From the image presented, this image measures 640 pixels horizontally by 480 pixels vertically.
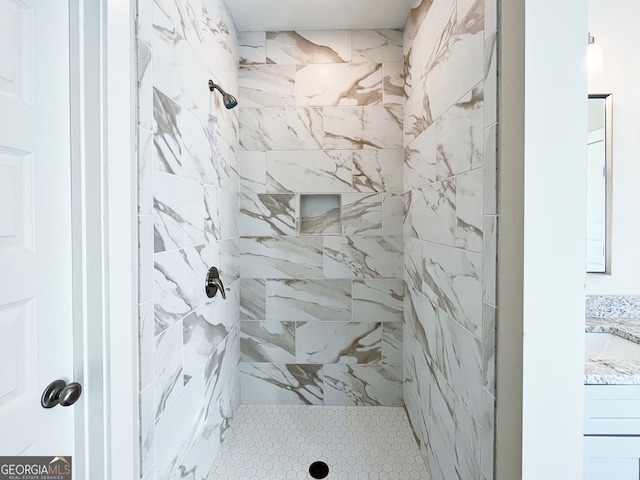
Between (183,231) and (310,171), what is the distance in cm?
103

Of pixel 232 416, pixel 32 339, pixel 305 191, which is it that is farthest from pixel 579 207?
pixel 232 416

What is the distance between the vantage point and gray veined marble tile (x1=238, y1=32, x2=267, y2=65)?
2.09m

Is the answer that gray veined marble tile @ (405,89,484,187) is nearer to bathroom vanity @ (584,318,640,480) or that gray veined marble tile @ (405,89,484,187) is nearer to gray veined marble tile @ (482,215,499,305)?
gray veined marble tile @ (482,215,499,305)

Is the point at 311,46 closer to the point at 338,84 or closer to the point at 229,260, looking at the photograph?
the point at 338,84

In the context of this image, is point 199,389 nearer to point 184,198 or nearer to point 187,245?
point 187,245

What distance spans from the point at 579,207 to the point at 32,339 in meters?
1.33

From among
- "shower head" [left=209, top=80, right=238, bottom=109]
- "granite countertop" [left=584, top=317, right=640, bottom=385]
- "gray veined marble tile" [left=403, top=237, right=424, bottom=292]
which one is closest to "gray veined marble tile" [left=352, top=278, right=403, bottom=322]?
"gray veined marble tile" [left=403, top=237, right=424, bottom=292]

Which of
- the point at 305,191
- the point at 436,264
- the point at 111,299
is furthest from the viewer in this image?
the point at 305,191

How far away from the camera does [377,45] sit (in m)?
2.08

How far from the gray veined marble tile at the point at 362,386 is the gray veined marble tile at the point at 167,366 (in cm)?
113

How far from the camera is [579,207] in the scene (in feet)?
2.68

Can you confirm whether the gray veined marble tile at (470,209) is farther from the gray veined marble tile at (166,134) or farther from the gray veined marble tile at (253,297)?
the gray veined marble tile at (253,297)

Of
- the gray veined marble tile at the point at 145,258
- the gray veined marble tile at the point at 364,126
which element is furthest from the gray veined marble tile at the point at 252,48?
the gray veined marble tile at the point at 145,258

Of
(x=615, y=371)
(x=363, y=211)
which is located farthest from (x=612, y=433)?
(x=363, y=211)
